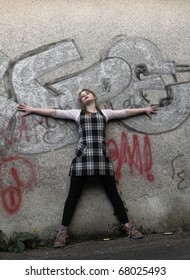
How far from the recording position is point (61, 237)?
4.05 metres

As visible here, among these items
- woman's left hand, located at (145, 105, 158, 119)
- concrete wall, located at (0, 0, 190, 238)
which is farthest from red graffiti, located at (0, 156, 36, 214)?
woman's left hand, located at (145, 105, 158, 119)

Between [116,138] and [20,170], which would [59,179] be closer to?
[20,170]

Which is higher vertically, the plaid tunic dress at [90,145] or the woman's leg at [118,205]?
the plaid tunic dress at [90,145]

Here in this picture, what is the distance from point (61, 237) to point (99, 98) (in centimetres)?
182

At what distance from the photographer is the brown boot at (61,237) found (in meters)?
4.03

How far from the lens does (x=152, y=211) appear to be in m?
4.41

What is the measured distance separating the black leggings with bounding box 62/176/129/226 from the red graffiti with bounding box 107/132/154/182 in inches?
8.9

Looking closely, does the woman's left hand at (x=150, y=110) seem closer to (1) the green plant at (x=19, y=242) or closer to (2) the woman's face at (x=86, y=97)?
(2) the woman's face at (x=86, y=97)

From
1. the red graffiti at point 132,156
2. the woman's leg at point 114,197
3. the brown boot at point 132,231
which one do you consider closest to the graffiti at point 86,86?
the red graffiti at point 132,156

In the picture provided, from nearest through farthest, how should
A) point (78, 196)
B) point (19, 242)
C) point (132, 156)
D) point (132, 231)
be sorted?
1. point (19, 242)
2. point (132, 231)
3. point (78, 196)
4. point (132, 156)

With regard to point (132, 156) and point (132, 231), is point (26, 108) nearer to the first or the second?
point (132, 156)

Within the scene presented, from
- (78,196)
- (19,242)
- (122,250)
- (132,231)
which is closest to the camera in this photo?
(122,250)

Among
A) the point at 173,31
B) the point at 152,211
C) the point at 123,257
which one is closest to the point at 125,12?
the point at 173,31

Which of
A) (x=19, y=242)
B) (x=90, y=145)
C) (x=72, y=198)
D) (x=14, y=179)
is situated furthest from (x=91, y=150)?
(x=19, y=242)
